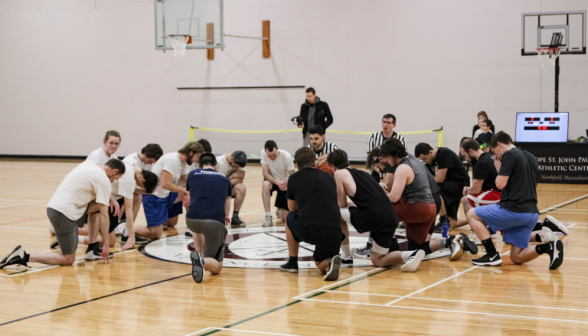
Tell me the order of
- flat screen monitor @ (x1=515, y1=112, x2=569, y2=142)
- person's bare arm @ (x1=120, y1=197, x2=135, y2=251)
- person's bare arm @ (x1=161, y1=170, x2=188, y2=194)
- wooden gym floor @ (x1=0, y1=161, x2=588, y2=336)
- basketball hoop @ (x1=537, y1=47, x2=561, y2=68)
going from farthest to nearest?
basketball hoop @ (x1=537, y1=47, x2=561, y2=68) < flat screen monitor @ (x1=515, y1=112, x2=569, y2=142) < person's bare arm @ (x1=161, y1=170, x2=188, y2=194) < person's bare arm @ (x1=120, y1=197, x2=135, y2=251) < wooden gym floor @ (x1=0, y1=161, x2=588, y2=336)

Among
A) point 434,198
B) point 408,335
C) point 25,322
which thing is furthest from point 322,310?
point 434,198

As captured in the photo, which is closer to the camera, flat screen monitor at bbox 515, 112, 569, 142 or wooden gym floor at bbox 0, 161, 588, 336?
wooden gym floor at bbox 0, 161, 588, 336

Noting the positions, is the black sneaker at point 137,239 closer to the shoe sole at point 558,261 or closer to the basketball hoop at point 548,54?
the shoe sole at point 558,261

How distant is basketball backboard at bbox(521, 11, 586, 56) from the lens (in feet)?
53.0

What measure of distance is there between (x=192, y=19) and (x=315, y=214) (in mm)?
12421

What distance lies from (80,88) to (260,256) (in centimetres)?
1744

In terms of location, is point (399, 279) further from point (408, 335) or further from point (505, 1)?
point (505, 1)

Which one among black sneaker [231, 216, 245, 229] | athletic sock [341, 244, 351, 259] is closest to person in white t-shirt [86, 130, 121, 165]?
black sneaker [231, 216, 245, 229]

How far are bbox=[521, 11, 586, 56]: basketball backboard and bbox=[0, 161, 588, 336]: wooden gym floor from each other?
33.6ft

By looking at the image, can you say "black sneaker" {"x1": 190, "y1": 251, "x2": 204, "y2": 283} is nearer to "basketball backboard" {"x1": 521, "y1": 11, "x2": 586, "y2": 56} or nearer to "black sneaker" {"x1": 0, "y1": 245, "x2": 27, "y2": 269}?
"black sneaker" {"x1": 0, "y1": 245, "x2": 27, "y2": 269}

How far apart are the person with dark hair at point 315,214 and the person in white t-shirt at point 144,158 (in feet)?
7.94

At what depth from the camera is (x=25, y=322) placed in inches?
181

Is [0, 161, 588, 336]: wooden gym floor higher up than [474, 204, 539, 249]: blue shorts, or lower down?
lower down

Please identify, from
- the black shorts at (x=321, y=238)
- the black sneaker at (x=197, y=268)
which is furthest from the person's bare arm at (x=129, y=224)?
the black shorts at (x=321, y=238)
